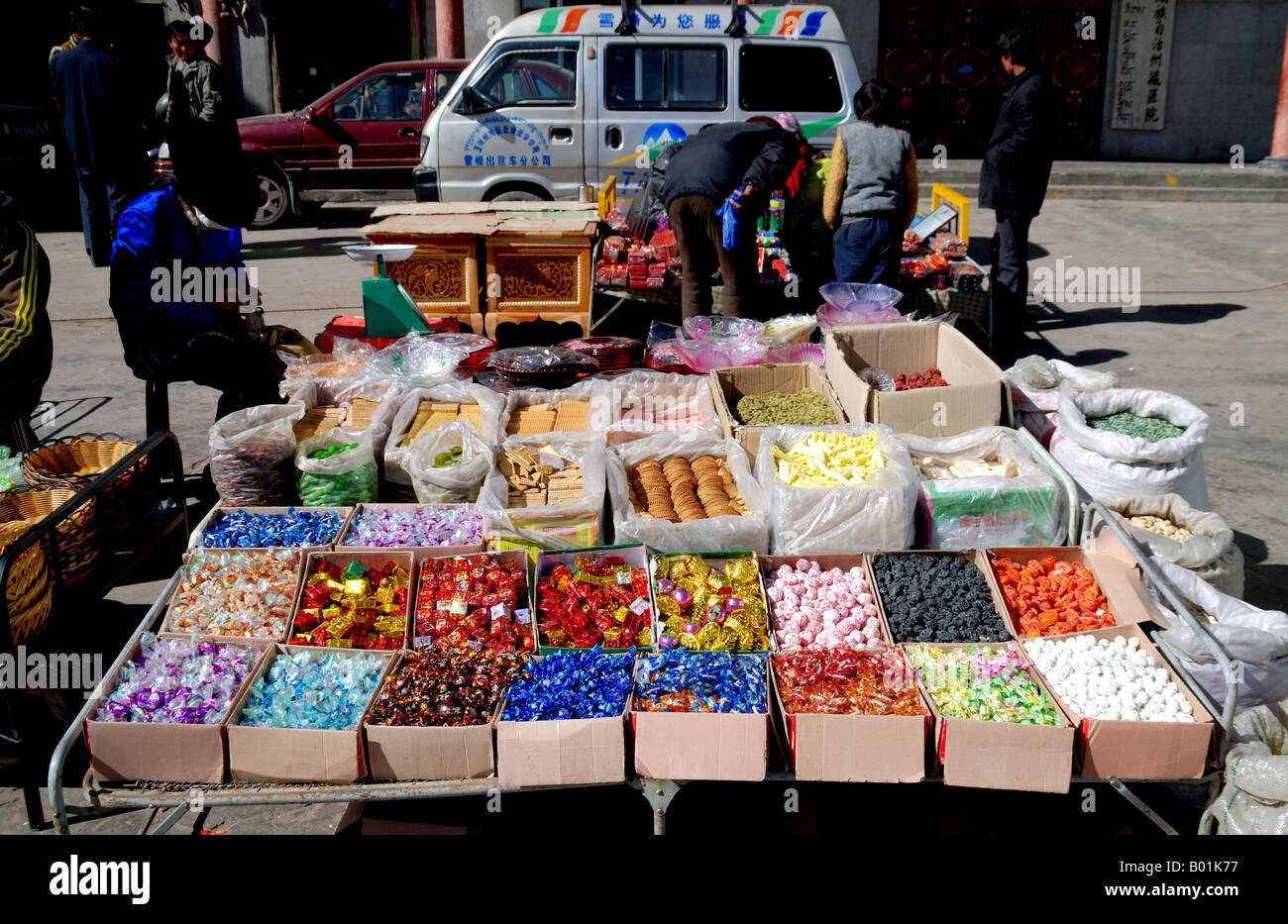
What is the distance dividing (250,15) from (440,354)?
12051mm

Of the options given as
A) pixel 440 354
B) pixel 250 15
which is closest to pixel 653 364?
pixel 440 354

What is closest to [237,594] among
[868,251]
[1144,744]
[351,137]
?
[1144,744]

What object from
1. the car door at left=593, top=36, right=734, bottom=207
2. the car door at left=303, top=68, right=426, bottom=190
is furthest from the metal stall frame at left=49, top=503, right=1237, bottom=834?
the car door at left=303, top=68, right=426, bottom=190

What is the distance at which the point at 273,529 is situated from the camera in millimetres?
3900

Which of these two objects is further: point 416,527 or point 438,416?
point 438,416

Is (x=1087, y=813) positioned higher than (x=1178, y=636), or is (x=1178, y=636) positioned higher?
(x=1178, y=636)

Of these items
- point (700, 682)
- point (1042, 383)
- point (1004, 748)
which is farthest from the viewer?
point (1042, 383)

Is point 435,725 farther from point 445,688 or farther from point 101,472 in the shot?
point 101,472

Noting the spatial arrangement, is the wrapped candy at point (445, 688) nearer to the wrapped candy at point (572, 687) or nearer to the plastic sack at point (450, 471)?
the wrapped candy at point (572, 687)

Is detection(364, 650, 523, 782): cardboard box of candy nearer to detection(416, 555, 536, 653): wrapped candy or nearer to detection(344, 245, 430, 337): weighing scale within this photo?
detection(416, 555, 536, 653): wrapped candy

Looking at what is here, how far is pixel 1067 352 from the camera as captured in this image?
7625 millimetres

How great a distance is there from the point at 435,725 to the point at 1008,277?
18.5 feet

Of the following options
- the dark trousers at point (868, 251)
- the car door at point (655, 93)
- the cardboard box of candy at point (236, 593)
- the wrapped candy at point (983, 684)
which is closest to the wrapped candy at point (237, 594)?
the cardboard box of candy at point (236, 593)

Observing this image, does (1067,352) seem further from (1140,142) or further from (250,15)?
(250,15)
